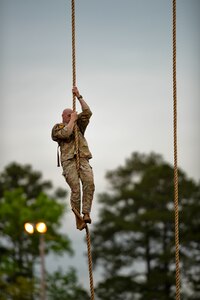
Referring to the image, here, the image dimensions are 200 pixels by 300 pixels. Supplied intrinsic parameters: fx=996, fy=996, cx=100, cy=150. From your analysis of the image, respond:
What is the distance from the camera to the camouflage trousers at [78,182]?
1036cm

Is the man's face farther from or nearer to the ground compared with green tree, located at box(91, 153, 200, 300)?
nearer to the ground

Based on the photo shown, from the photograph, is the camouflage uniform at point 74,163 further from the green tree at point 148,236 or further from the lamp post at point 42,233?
the green tree at point 148,236

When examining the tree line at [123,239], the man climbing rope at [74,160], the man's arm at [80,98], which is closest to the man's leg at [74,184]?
the man climbing rope at [74,160]

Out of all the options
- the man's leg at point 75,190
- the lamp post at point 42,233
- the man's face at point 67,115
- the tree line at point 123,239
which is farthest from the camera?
the tree line at point 123,239

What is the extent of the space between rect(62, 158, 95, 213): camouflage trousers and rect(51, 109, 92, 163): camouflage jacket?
7cm

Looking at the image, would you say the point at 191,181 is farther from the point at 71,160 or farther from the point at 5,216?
the point at 71,160

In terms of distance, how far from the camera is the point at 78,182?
1037cm

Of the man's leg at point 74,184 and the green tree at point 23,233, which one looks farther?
the green tree at point 23,233

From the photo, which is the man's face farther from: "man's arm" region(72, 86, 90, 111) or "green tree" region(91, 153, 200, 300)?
"green tree" region(91, 153, 200, 300)

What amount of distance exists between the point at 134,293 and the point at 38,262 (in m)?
7.36

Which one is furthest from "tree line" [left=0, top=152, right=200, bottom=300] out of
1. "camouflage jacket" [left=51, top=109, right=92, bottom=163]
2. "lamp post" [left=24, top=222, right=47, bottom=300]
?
"camouflage jacket" [left=51, top=109, right=92, bottom=163]

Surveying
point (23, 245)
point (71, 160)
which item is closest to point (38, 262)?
point (23, 245)

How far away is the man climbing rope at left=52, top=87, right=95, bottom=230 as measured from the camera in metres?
10.4

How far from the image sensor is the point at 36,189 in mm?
63281
